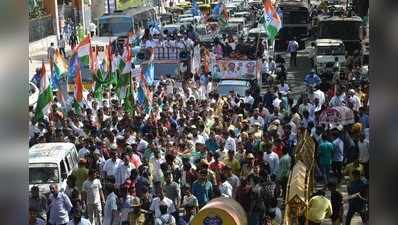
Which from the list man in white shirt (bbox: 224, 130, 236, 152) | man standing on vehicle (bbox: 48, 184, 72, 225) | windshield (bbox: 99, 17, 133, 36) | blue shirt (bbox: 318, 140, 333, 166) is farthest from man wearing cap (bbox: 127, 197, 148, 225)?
windshield (bbox: 99, 17, 133, 36)

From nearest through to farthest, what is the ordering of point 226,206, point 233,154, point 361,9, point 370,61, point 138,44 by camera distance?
point 370,61
point 226,206
point 233,154
point 138,44
point 361,9

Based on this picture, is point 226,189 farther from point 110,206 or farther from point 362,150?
point 362,150

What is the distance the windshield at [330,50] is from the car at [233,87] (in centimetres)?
712

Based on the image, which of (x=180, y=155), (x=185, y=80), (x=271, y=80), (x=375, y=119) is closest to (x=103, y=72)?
(x=185, y=80)

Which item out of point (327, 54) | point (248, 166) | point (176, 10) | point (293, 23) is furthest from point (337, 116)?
point (176, 10)

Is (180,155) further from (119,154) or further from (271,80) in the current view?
(271,80)

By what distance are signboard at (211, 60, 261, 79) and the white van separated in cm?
1186

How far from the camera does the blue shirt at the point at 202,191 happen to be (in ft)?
33.6

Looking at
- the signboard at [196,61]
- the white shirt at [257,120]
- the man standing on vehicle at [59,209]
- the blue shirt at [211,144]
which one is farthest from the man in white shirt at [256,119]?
the signboard at [196,61]

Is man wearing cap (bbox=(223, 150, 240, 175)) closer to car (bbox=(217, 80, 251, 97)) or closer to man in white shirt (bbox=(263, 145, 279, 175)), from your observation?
man in white shirt (bbox=(263, 145, 279, 175))

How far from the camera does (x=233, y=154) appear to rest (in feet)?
38.8

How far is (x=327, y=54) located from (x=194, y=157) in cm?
1662

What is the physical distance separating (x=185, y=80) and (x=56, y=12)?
2193 cm

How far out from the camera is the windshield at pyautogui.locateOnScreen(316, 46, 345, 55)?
92.2 ft
